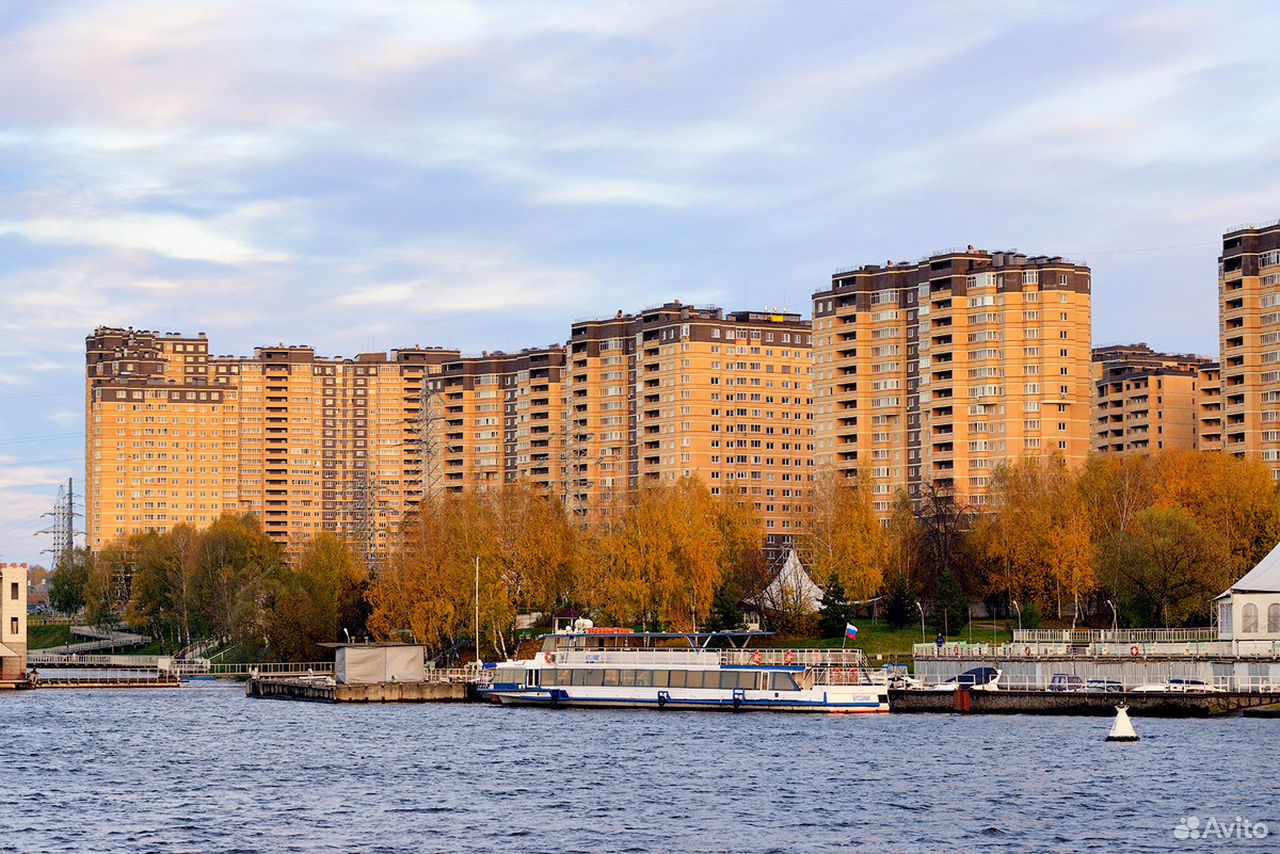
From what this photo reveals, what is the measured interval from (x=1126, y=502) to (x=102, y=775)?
98.0 meters

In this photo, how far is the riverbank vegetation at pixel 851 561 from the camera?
5394 inches

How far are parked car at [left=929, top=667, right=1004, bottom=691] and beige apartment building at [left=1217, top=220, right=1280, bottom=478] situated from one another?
82680 millimetres

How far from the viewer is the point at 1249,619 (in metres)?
111

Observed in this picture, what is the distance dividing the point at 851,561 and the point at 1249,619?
4079 cm

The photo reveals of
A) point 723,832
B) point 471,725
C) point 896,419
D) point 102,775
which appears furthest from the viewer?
point 896,419

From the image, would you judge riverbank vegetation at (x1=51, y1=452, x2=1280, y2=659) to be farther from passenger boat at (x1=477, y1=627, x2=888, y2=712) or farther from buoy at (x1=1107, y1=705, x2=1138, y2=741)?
buoy at (x1=1107, y1=705, x2=1138, y2=741)

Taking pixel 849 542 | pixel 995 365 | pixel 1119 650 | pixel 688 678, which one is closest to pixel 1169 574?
pixel 1119 650

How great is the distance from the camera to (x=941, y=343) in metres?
192

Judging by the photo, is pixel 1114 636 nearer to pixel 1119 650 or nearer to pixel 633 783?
pixel 1119 650

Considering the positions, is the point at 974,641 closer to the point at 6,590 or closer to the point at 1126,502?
Result: the point at 1126,502

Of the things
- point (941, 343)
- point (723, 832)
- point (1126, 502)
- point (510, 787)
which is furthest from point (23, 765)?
point (941, 343)

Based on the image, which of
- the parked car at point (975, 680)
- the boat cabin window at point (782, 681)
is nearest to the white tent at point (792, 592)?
the boat cabin window at point (782, 681)

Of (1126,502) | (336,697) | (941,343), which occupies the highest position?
(941,343)

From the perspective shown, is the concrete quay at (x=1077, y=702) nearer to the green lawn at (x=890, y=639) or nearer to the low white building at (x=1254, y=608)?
the low white building at (x=1254, y=608)
